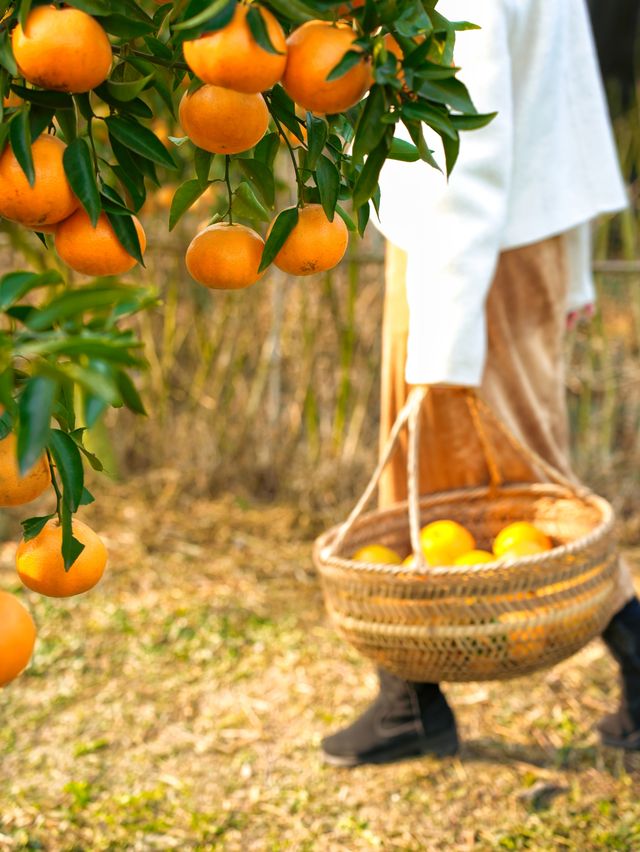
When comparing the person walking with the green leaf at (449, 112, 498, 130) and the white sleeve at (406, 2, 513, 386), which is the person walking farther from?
the green leaf at (449, 112, 498, 130)

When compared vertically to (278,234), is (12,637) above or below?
below

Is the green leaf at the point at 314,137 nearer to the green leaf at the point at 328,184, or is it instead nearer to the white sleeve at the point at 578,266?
the green leaf at the point at 328,184

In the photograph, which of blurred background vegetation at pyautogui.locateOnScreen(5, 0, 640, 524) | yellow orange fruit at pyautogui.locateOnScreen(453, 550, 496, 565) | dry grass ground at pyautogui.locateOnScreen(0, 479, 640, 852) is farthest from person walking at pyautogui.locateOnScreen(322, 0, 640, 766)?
blurred background vegetation at pyautogui.locateOnScreen(5, 0, 640, 524)

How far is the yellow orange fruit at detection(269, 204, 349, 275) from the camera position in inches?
33.9

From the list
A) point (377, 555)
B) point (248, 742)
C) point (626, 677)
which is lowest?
point (248, 742)

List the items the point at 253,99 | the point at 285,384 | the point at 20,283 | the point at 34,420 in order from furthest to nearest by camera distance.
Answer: the point at 285,384 → the point at 253,99 → the point at 20,283 → the point at 34,420

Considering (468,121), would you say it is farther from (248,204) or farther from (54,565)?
(54,565)

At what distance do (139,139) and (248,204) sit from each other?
16 centimetres

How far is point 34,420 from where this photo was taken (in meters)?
0.57

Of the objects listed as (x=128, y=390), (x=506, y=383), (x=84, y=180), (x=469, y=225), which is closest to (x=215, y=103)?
(x=84, y=180)

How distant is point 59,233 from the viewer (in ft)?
2.70

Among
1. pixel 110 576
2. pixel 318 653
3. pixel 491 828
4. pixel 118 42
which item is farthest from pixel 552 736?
pixel 118 42

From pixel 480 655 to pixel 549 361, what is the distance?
2.24 feet

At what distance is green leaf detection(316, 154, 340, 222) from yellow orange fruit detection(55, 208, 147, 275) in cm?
18
